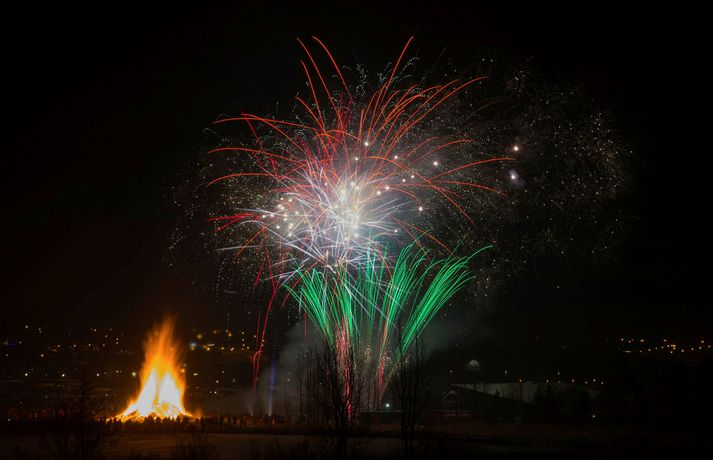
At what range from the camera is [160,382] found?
3309 centimetres

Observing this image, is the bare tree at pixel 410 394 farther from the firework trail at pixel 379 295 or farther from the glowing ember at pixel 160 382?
the glowing ember at pixel 160 382

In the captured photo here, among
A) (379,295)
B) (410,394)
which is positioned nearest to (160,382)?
(379,295)

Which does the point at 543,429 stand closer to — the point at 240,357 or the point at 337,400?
the point at 337,400

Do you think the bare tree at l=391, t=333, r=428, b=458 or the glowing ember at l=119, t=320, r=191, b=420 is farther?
the glowing ember at l=119, t=320, r=191, b=420

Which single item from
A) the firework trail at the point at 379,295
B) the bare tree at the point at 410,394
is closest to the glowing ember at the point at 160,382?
the firework trail at the point at 379,295

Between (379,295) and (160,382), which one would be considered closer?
(379,295)

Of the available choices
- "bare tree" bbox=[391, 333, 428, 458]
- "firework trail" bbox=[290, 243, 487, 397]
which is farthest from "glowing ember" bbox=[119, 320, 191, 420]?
"bare tree" bbox=[391, 333, 428, 458]

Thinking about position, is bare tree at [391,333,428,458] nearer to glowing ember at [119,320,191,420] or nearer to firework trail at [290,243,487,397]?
firework trail at [290,243,487,397]

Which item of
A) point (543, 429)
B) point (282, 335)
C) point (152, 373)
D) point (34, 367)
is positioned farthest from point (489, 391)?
point (34, 367)

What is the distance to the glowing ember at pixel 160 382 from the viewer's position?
102 feet

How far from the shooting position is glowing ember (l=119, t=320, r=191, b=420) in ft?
102

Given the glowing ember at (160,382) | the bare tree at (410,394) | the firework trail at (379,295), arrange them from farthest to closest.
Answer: the glowing ember at (160,382) < the firework trail at (379,295) < the bare tree at (410,394)

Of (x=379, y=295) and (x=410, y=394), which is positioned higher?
(x=379, y=295)

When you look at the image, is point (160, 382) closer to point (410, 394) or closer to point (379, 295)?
point (379, 295)
